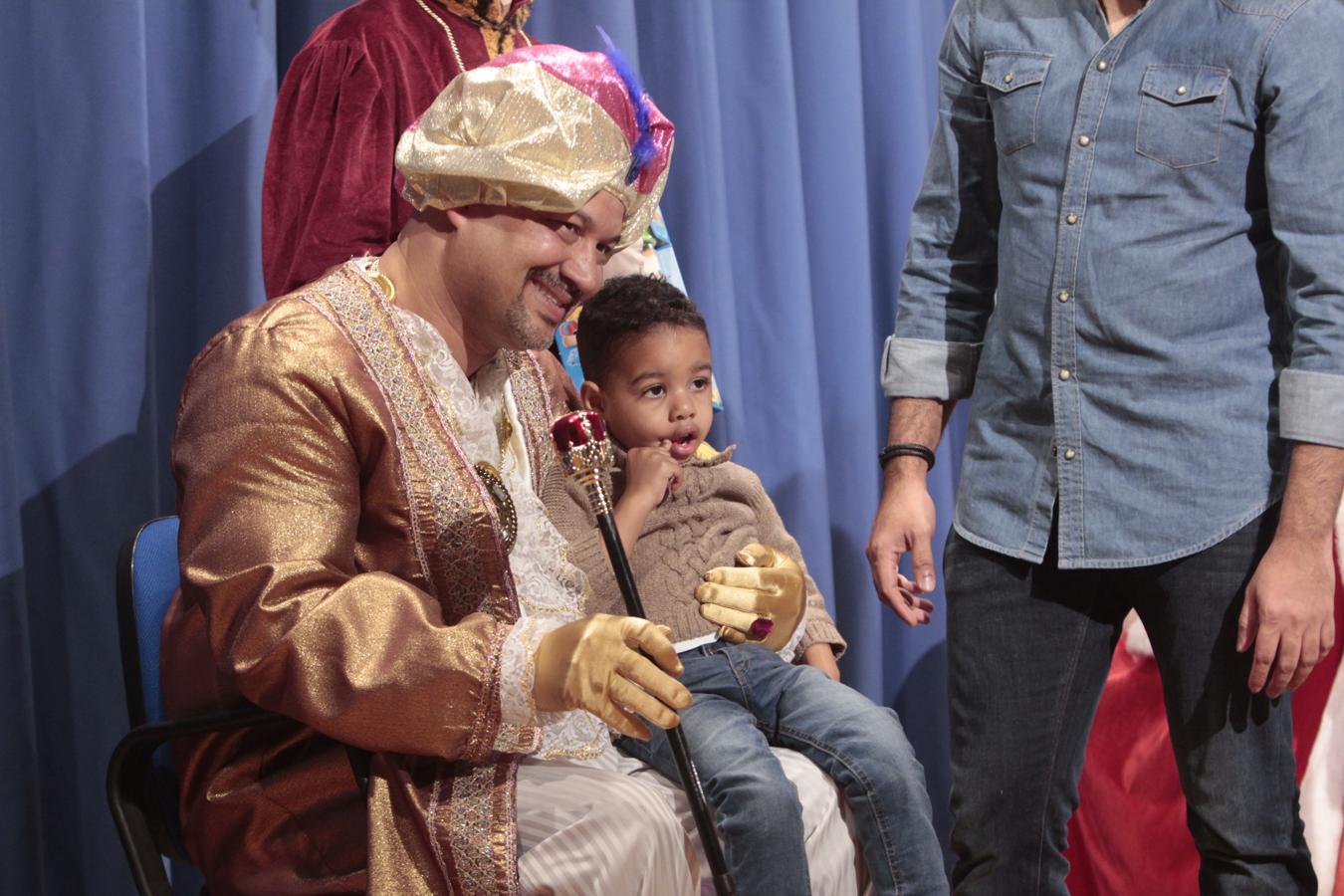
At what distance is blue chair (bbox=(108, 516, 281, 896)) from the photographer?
1365mm

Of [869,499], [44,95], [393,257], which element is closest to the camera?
[393,257]

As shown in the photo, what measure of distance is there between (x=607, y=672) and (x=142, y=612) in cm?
61

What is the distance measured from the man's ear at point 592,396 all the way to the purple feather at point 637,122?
59 cm

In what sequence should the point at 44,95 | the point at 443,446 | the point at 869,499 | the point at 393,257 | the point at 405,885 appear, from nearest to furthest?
the point at 405,885 → the point at 443,446 → the point at 393,257 → the point at 44,95 → the point at 869,499

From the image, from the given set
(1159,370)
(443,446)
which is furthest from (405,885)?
(1159,370)

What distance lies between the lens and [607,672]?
1.24 metres

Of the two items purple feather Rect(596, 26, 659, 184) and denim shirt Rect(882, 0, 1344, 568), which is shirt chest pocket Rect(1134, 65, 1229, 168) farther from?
purple feather Rect(596, 26, 659, 184)

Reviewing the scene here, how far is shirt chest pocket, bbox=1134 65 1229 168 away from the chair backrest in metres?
1.18

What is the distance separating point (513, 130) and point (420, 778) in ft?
2.20

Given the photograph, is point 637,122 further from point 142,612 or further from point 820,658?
point 820,658

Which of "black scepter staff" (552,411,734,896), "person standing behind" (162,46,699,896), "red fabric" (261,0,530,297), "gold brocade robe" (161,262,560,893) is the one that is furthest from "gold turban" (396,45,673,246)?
"red fabric" (261,0,530,297)

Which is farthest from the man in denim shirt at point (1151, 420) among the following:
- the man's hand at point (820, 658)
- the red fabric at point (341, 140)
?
Answer: the red fabric at point (341, 140)

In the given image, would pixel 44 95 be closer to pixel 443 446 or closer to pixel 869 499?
pixel 443 446

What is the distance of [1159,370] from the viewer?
1509 millimetres
